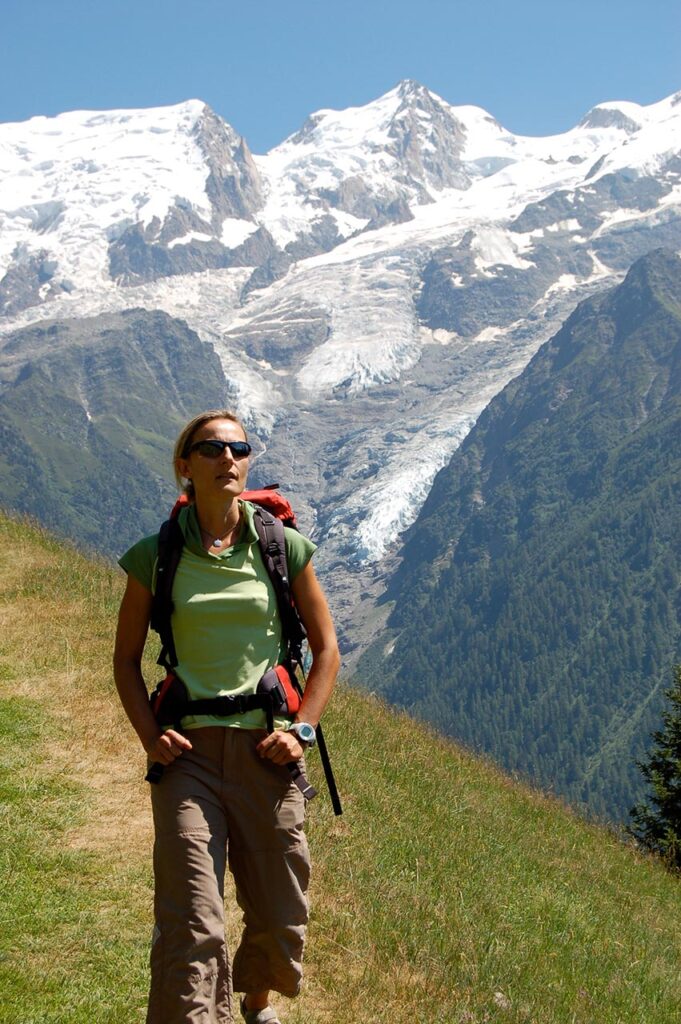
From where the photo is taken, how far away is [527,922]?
421 inches

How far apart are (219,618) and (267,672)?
0.45 m

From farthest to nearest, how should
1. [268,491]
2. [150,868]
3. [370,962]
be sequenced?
[150,868] → [370,962] → [268,491]

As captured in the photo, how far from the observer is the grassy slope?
8008 millimetres

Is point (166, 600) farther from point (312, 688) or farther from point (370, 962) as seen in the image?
point (370, 962)

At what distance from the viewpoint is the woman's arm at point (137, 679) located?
638 centimetres

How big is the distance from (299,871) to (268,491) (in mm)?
2481

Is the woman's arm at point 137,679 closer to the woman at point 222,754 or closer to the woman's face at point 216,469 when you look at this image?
the woman at point 222,754

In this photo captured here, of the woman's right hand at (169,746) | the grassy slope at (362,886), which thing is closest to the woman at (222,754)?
the woman's right hand at (169,746)

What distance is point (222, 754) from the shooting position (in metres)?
6.52

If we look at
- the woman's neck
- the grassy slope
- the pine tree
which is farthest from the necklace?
the pine tree

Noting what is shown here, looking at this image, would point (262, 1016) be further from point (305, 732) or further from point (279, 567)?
point (279, 567)

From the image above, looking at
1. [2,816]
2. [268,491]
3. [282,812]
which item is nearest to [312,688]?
[282,812]

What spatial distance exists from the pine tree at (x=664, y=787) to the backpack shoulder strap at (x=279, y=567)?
22.9 meters

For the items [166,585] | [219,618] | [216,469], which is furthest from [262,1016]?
[216,469]
